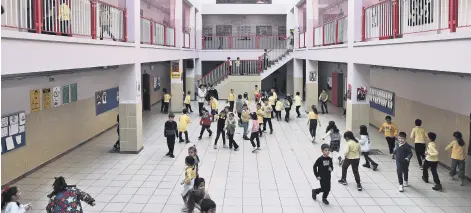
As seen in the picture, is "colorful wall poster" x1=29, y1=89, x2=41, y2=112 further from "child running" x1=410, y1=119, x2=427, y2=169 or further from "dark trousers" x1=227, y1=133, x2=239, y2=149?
"child running" x1=410, y1=119, x2=427, y2=169

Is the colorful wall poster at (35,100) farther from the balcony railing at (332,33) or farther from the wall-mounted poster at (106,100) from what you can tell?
the balcony railing at (332,33)

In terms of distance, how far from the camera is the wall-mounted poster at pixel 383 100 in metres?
17.1

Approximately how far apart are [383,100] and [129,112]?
34.1 feet

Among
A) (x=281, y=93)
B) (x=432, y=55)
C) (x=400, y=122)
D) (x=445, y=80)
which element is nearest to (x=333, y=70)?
(x=281, y=93)

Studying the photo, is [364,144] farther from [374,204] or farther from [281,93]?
[281,93]

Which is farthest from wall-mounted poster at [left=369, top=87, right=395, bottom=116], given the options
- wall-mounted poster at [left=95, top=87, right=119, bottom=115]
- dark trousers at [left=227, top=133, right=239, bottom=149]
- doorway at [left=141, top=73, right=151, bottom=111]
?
doorway at [left=141, top=73, right=151, bottom=111]

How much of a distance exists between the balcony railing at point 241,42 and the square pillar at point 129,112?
767 inches

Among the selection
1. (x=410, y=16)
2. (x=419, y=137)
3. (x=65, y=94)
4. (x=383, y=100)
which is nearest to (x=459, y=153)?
(x=419, y=137)

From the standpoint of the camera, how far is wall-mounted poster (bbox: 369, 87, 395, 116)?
1706 centimetres

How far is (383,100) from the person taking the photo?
18109 mm

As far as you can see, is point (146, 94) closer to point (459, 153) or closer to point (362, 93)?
point (362, 93)

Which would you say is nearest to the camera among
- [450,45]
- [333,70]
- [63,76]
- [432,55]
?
[450,45]

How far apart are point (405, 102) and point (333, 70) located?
12700mm

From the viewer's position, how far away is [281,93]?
36.8 metres
